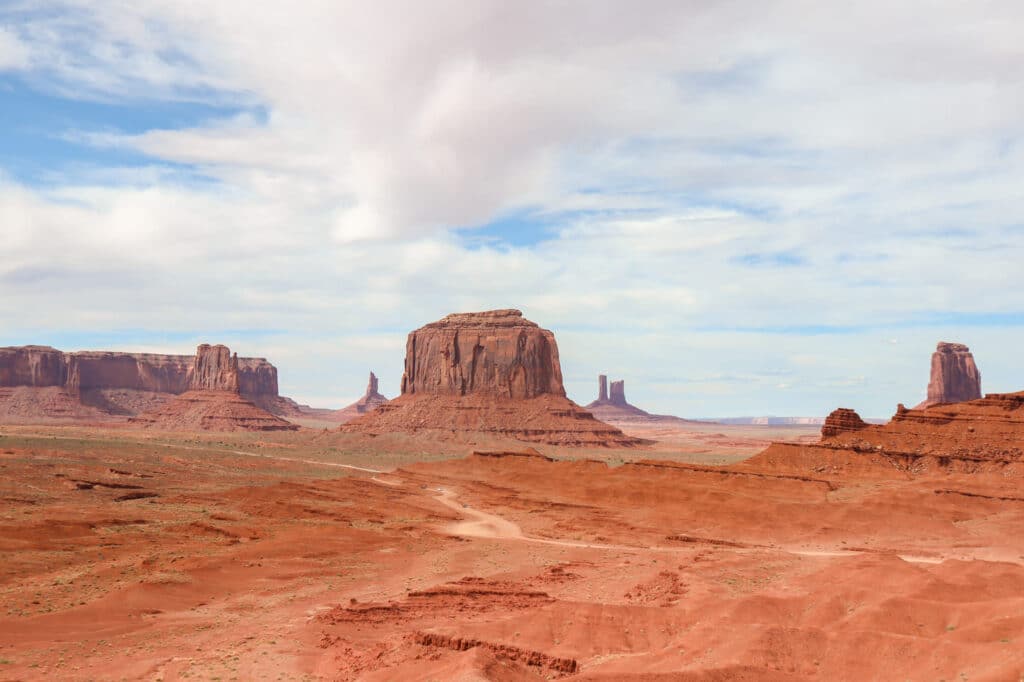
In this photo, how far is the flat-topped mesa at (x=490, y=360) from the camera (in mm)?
157250

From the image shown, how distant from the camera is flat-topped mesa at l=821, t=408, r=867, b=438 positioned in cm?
8262

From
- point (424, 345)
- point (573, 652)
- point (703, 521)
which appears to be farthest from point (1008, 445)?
point (424, 345)

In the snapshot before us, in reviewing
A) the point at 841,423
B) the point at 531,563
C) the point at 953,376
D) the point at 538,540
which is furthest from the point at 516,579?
the point at 953,376

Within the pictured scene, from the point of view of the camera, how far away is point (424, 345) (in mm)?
165375

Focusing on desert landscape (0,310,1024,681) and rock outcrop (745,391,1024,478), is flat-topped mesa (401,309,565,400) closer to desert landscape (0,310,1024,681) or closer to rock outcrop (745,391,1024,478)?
desert landscape (0,310,1024,681)

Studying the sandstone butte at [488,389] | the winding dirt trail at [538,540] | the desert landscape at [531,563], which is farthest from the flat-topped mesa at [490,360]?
the winding dirt trail at [538,540]

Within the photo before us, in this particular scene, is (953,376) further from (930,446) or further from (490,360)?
(930,446)

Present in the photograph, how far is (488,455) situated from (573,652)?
77173mm

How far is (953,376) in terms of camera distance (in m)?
177

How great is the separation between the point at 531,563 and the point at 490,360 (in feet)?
382

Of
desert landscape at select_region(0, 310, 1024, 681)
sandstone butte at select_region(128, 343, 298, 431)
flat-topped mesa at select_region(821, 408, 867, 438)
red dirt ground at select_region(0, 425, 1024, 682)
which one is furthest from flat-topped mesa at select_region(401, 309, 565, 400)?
red dirt ground at select_region(0, 425, 1024, 682)

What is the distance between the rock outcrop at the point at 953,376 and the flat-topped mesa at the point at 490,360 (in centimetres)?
7962

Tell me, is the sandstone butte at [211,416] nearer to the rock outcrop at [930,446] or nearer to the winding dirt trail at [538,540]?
the winding dirt trail at [538,540]

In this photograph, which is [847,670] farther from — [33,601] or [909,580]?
[33,601]
